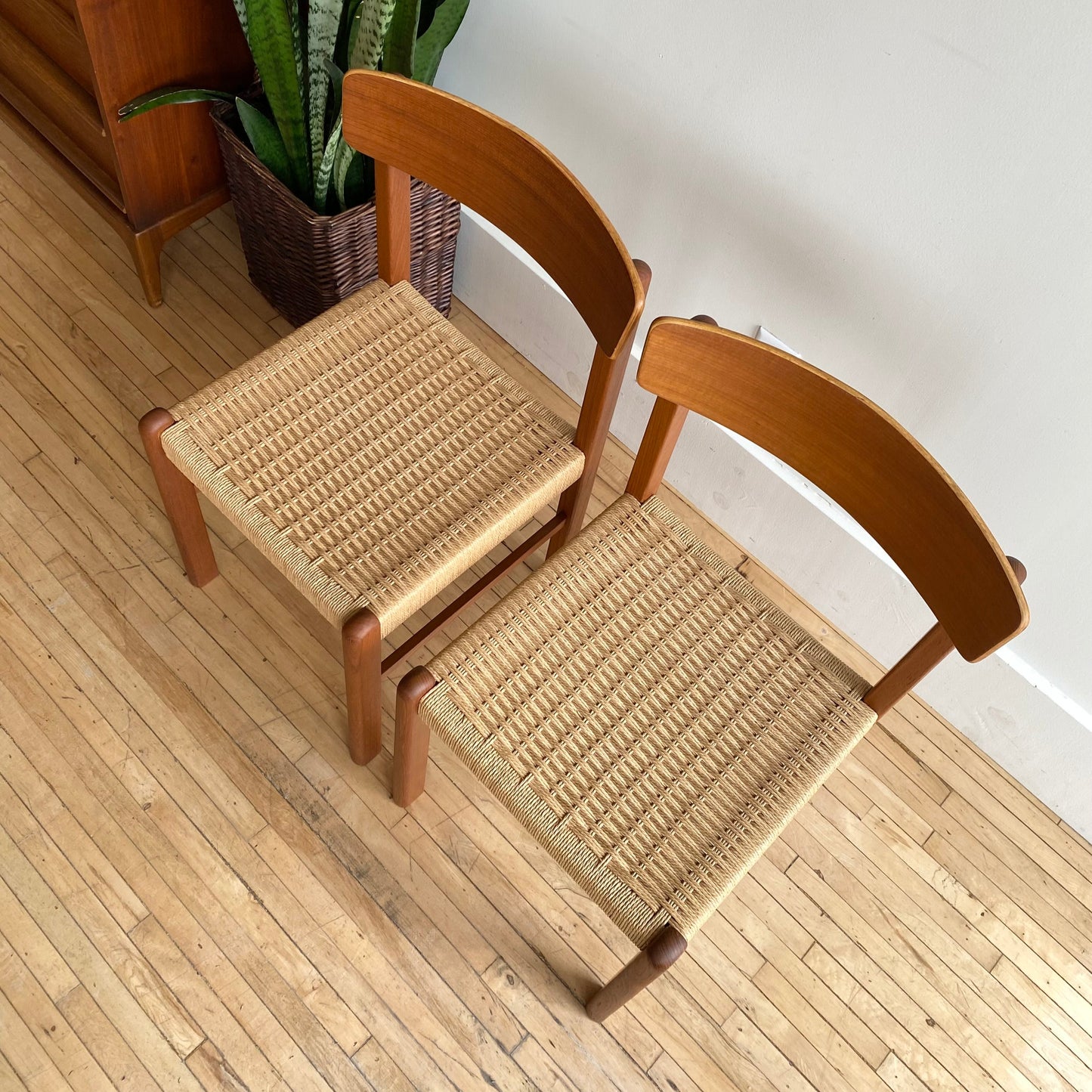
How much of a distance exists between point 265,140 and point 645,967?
50.6 inches

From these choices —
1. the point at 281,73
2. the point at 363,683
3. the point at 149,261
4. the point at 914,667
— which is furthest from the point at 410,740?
the point at 149,261

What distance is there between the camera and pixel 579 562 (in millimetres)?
1204

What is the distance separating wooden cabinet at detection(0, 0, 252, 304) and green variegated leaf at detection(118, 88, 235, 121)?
0.05ft

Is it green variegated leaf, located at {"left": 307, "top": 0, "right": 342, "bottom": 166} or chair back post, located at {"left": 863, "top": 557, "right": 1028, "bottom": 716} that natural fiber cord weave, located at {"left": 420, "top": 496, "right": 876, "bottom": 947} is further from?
green variegated leaf, located at {"left": 307, "top": 0, "right": 342, "bottom": 166}

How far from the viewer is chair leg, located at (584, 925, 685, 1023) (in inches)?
37.9

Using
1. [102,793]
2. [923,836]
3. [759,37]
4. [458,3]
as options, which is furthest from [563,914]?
[458,3]

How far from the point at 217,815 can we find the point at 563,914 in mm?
519

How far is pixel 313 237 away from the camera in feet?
4.91

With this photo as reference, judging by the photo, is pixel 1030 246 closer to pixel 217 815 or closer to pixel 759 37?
pixel 759 37

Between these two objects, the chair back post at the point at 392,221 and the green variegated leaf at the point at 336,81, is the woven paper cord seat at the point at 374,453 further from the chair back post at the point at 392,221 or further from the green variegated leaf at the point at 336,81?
the green variegated leaf at the point at 336,81

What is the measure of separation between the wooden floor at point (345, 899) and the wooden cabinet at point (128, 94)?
42cm

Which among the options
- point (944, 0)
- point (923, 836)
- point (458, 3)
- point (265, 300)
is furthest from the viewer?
point (265, 300)

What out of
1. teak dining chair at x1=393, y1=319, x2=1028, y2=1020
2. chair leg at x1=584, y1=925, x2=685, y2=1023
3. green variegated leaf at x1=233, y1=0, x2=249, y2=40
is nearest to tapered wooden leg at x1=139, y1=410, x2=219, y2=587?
teak dining chair at x1=393, y1=319, x2=1028, y2=1020

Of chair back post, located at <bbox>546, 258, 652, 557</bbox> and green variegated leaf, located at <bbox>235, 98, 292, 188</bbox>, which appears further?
green variegated leaf, located at <bbox>235, 98, 292, 188</bbox>
